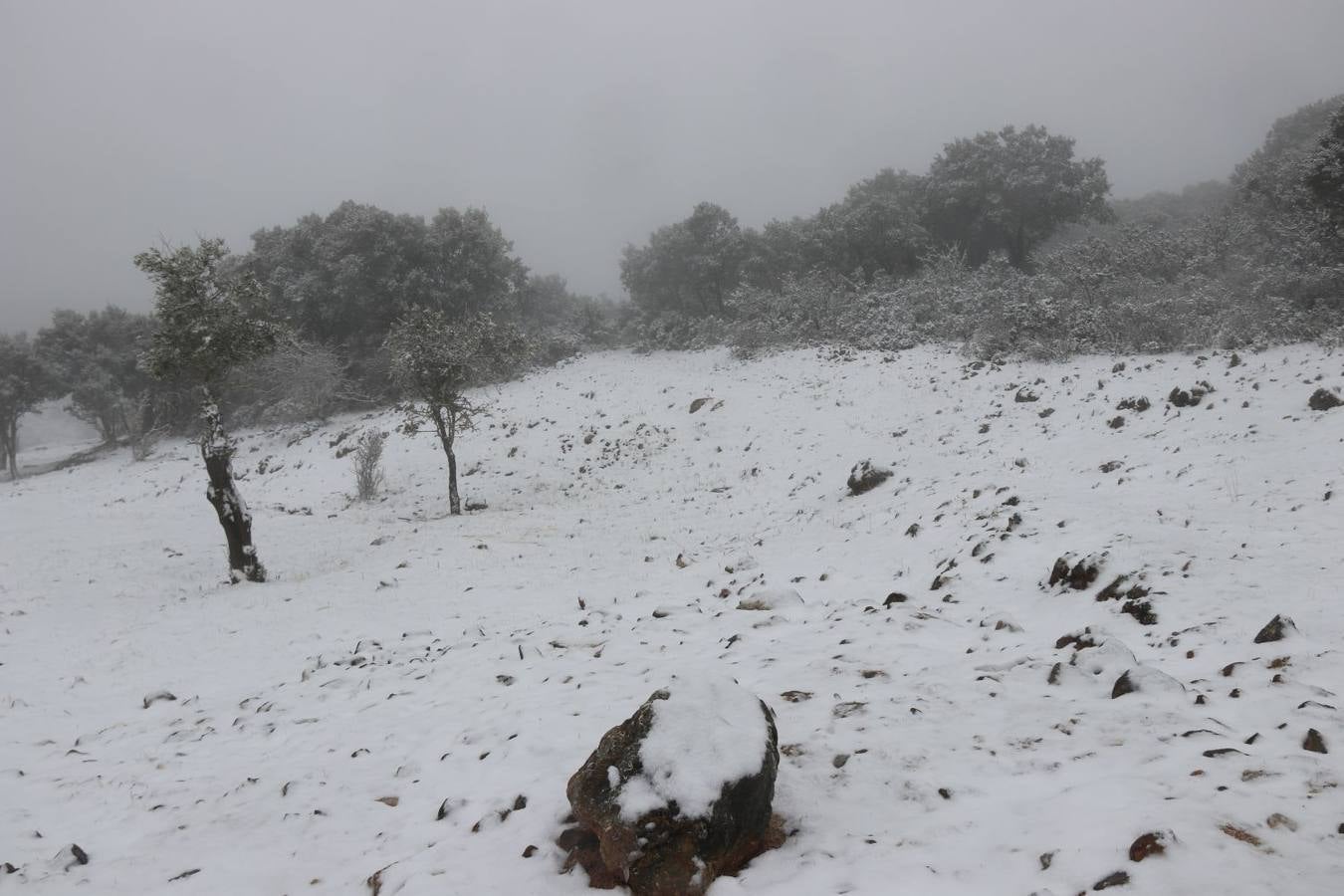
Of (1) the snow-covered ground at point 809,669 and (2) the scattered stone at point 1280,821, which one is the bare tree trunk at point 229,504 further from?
(2) the scattered stone at point 1280,821

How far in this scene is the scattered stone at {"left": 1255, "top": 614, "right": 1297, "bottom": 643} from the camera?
536 cm

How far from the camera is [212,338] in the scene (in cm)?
1448

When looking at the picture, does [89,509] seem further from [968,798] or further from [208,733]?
[968,798]

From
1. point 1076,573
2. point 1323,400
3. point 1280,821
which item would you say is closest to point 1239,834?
point 1280,821

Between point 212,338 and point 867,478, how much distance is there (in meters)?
15.9

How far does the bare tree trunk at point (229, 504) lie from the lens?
1491 cm

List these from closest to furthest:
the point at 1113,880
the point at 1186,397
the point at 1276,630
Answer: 1. the point at 1113,880
2. the point at 1276,630
3. the point at 1186,397

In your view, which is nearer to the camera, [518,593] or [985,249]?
[518,593]

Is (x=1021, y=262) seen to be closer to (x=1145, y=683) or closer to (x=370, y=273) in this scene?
(x=370, y=273)

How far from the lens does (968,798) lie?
401cm

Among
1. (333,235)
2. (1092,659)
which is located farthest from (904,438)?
(333,235)

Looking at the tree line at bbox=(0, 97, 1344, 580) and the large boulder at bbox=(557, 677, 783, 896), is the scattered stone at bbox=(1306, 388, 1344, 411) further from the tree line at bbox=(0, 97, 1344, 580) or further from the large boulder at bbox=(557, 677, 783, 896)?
the large boulder at bbox=(557, 677, 783, 896)

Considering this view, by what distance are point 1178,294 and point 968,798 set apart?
2593 cm

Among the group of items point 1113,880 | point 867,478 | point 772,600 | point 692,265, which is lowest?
point 772,600
